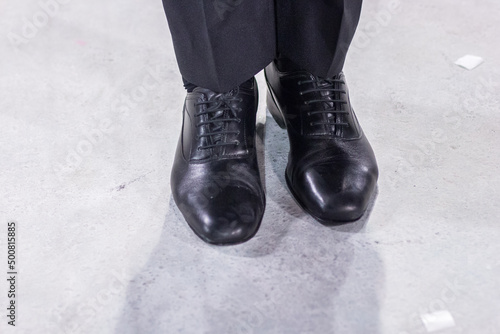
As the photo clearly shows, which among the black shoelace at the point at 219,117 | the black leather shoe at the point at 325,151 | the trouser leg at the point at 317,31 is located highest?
the trouser leg at the point at 317,31

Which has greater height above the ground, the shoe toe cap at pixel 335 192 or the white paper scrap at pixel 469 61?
the shoe toe cap at pixel 335 192

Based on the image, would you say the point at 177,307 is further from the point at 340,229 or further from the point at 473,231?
the point at 473,231

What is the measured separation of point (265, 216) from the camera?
781mm

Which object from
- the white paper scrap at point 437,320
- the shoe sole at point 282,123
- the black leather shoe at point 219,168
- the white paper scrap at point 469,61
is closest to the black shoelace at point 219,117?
the black leather shoe at point 219,168

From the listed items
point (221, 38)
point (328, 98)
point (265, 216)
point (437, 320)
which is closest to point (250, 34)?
point (221, 38)

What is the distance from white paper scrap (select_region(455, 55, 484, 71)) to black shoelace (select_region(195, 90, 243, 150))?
57cm

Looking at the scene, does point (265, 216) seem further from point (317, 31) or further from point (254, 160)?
point (317, 31)

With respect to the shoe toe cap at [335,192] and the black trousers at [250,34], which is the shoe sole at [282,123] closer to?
the shoe toe cap at [335,192]

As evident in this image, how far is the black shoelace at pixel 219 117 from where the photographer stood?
0.77 metres

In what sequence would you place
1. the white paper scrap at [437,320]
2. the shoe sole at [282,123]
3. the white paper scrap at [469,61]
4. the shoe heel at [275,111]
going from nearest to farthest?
the white paper scrap at [437,320], the shoe sole at [282,123], the shoe heel at [275,111], the white paper scrap at [469,61]

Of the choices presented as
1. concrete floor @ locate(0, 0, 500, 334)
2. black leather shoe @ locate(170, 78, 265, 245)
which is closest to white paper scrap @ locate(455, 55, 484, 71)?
concrete floor @ locate(0, 0, 500, 334)

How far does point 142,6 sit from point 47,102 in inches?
17.8

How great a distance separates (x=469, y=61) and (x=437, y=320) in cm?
67

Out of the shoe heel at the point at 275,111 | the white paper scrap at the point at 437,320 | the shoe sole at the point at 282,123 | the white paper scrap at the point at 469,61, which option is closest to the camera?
the white paper scrap at the point at 437,320
